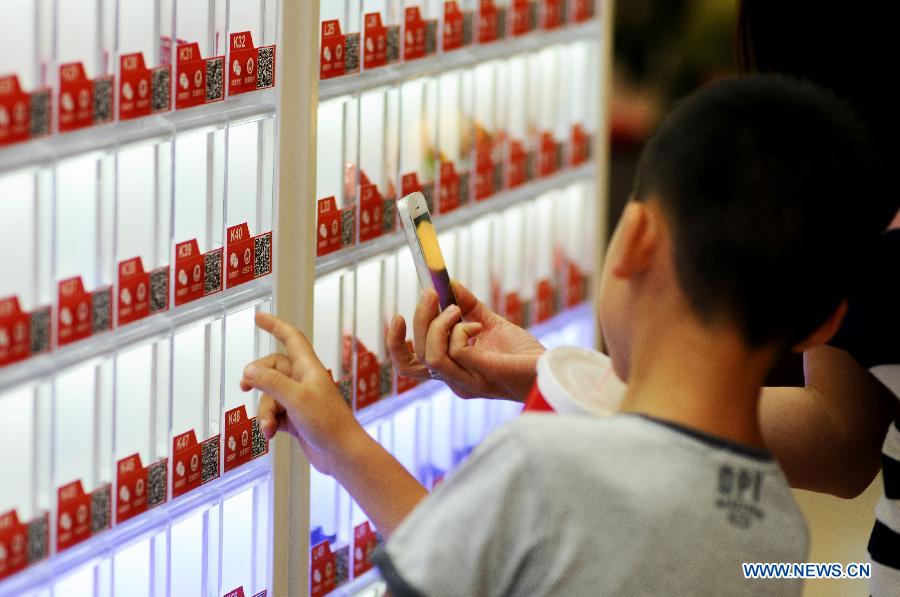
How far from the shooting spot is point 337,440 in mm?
1243

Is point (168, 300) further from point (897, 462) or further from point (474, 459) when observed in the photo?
point (897, 462)

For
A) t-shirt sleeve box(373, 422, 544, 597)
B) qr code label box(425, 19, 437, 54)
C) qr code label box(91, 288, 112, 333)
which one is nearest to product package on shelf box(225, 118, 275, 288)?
qr code label box(91, 288, 112, 333)

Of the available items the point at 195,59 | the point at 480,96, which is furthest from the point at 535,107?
the point at 195,59

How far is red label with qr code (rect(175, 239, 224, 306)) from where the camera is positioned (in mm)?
1532

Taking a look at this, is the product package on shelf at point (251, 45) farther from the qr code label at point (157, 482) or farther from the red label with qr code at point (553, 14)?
the red label with qr code at point (553, 14)

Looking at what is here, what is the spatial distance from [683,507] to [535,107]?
1527 millimetres

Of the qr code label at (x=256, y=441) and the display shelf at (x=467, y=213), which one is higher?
the display shelf at (x=467, y=213)

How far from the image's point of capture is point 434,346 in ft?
4.57

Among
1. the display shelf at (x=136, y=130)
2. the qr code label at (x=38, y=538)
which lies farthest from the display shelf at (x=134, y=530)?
the display shelf at (x=136, y=130)

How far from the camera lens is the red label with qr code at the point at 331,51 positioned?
1.73 metres

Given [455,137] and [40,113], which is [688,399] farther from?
[455,137]

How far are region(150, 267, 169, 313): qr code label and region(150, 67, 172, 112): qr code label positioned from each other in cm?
20

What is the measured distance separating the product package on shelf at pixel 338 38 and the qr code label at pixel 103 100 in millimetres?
409

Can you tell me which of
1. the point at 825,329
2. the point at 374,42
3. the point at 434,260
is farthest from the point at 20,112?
the point at 825,329
